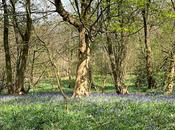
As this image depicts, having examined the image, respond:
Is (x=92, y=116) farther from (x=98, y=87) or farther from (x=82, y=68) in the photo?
(x=98, y=87)

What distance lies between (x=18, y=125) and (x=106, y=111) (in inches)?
110

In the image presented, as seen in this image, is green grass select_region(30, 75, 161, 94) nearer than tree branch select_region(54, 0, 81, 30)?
No

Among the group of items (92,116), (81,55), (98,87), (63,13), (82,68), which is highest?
(63,13)

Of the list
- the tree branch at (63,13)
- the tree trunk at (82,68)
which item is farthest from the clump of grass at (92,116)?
the tree branch at (63,13)

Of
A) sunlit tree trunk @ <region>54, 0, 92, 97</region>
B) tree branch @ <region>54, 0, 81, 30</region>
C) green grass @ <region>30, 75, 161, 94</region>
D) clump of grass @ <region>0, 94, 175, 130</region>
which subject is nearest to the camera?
clump of grass @ <region>0, 94, 175, 130</region>

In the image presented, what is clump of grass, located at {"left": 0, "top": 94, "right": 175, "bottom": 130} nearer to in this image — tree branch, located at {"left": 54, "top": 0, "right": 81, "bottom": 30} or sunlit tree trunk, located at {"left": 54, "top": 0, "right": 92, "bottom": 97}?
sunlit tree trunk, located at {"left": 54, "top": 0, "right": 92, "bottom": 97}

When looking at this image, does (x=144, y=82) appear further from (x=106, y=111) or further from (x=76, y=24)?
(x=106, y=111)

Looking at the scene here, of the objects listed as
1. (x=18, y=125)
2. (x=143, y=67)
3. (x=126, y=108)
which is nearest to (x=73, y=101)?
(x=126, y=108)

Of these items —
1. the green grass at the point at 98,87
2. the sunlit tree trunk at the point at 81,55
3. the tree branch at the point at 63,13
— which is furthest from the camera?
the green grass at the point at 98,87

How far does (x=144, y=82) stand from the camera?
47844 mm

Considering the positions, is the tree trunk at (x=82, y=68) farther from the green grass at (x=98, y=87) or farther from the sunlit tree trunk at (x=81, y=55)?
the green grass at (x=98, y=87)

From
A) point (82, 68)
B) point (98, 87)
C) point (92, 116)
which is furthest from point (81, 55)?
point (98, 87)

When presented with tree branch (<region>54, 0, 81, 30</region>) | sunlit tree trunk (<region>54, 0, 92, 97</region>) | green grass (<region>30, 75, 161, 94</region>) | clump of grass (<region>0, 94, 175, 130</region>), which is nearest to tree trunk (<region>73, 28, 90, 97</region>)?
sunlit tree trunk (<region>54, 0, 92, 97</region>)

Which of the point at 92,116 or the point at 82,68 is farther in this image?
the point at 82,68
